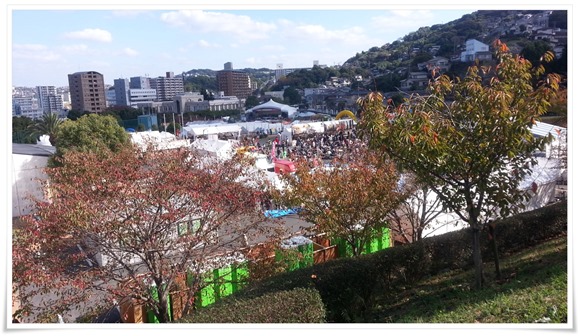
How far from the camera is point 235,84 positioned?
199 feet

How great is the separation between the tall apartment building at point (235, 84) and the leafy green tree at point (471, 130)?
180 feet

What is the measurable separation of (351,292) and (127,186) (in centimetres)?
245

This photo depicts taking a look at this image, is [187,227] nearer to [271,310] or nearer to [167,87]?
[271,310]

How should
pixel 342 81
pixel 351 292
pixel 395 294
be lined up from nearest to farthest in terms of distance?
pixel 351 292 → pixel 395 294 → pixel 342 81

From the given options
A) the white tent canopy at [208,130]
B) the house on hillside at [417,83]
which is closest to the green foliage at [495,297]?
the house on hillside at [417,83]

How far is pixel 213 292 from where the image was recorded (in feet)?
17.8

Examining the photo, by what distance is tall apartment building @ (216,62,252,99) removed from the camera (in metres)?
58.8

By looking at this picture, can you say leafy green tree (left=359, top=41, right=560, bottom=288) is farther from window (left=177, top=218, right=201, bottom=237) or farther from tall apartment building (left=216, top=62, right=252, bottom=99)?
tall apartment building (left=216, top=62, right=252, bottom=99)

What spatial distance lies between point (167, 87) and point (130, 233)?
49390 mm

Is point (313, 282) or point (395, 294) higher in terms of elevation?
point (313, 282)

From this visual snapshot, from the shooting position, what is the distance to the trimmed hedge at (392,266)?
4.27 meters

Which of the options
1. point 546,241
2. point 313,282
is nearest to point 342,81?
point 546,241

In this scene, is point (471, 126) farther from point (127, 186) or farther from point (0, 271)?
point (0, 271)

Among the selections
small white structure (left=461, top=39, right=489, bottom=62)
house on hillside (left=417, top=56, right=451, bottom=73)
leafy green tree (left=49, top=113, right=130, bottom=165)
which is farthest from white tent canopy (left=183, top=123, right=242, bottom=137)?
small white structure (left=461, top=39, right=489, bottom=62)
